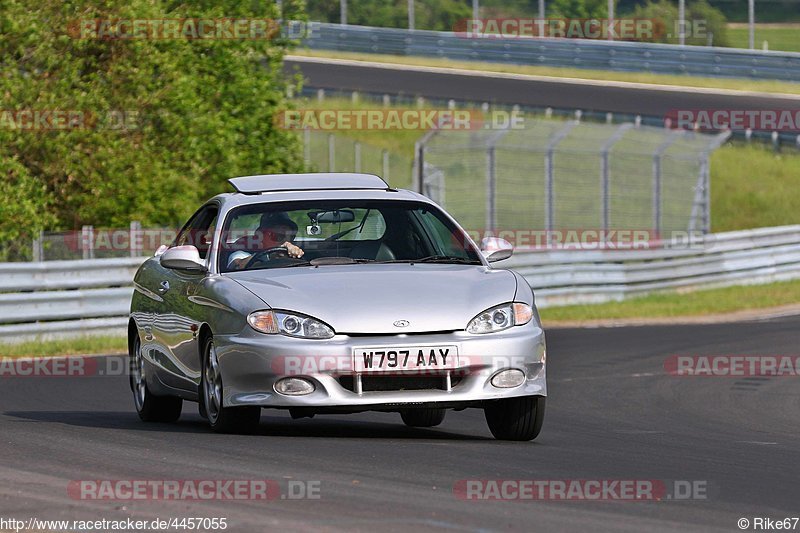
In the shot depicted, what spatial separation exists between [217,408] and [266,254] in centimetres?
99

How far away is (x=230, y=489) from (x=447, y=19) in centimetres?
5243

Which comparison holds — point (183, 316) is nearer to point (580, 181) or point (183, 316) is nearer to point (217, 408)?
point (217, 408)

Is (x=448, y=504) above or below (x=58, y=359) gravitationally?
above

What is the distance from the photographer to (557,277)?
2533 centimetres

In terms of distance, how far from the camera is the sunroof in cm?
1056

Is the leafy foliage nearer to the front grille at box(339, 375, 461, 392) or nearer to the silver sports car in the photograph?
the silver sports car

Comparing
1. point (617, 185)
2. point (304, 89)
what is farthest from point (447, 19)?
point (617, 185)

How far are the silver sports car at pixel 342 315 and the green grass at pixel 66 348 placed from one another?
8127mm

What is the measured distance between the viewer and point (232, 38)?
27641 millimetres

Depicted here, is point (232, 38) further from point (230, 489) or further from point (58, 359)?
point (230, 489)

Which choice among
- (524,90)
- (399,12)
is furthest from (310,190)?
(399,12)

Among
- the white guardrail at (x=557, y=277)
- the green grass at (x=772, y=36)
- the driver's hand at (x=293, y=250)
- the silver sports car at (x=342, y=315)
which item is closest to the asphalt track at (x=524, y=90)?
the green grass at (x=772, y=36)

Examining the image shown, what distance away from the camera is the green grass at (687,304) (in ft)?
80.9

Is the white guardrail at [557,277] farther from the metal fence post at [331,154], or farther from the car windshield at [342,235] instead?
the car windshield at [342,235]
